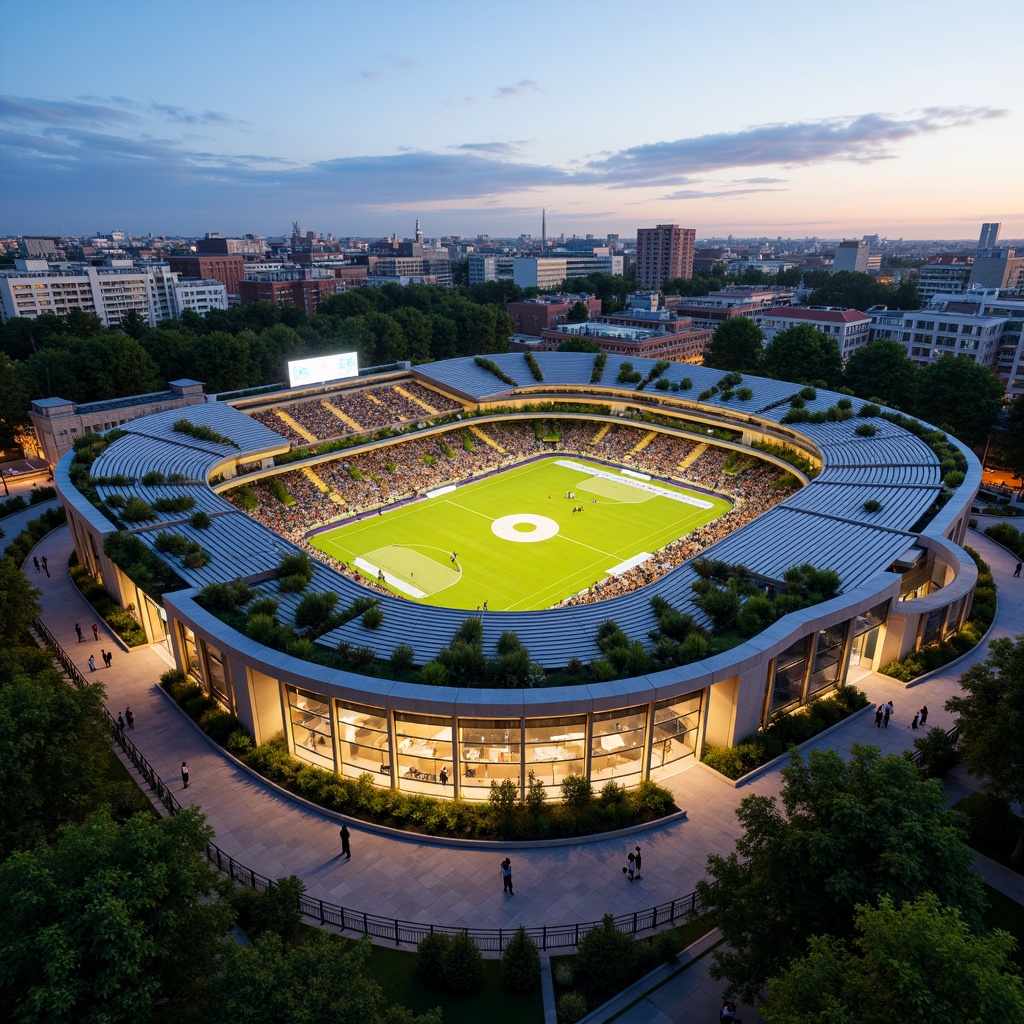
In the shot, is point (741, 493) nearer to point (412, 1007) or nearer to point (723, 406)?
point (723, 406)

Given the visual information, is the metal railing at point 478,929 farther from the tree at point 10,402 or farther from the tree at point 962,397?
the tree at point 10,402

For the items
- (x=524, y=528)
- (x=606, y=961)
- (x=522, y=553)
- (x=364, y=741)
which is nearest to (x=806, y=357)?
(x=524, y=528)

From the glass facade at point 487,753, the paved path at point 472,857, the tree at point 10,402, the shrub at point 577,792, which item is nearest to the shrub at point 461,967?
the paved path at point 472,857

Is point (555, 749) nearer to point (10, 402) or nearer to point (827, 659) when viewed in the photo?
point (827, 659)

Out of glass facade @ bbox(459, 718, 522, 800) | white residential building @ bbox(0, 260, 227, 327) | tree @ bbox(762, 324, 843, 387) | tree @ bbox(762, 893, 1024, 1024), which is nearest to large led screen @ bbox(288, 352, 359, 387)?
glass facade @ bbox(459, 718, 522, 800)

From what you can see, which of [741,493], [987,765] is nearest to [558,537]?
[741,493]

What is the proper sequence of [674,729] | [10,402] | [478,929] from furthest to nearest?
1. [10,402]
2. [674,729]
3. [478,929]
